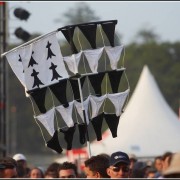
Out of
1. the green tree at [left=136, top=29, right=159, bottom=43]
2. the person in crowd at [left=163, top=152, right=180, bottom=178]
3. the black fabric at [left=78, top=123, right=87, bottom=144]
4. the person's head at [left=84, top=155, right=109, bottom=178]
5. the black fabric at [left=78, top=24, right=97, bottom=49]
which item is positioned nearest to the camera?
the person in crowd at [left=163, top=152, right=180, bottom=178]

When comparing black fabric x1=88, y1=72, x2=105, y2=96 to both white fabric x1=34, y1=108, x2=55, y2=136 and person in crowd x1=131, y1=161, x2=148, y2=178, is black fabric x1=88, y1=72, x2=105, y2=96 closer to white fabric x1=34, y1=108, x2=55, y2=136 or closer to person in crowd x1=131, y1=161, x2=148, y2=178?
white fabric x1=34, y1=108, x2=55, y2=136

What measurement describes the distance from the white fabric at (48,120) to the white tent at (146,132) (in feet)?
40.4

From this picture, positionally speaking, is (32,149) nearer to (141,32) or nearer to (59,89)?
(141,32)

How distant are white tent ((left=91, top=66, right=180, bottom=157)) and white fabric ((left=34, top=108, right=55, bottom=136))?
40.4 feet

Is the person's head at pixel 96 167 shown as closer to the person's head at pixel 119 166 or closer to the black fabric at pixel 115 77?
the person's head at pixel 119 166

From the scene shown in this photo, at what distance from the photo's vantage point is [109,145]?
23.5 meters

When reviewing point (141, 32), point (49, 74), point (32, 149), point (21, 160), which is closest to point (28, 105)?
point (32, 149)

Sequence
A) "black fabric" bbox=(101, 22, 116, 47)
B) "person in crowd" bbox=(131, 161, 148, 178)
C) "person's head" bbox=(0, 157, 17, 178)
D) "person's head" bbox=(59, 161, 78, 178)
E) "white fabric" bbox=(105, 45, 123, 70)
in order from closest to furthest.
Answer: "person's head" bbox=(0, 157, 17, 178) < "person's head" bbox=(59, 161, 78, 178) < "black fabric" bbox=(101, 22, 116, 47) < "white fabric" bbox=(105, 45, 123, 70) < "person in crowd" bbox=(131, 161, 148, 178)

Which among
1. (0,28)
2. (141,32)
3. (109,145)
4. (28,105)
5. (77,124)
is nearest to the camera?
(77,124)

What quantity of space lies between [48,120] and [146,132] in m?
13.6

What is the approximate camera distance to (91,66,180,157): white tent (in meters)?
23.3

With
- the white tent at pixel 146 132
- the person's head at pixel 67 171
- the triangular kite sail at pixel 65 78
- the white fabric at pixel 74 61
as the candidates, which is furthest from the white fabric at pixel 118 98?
the white tent at pixel 146 132

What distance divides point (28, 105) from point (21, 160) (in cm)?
5289

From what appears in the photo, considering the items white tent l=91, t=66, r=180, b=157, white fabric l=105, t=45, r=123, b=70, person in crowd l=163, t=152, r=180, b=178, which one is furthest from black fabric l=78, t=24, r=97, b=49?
white tent l=91, t=66, r=180, b=157
